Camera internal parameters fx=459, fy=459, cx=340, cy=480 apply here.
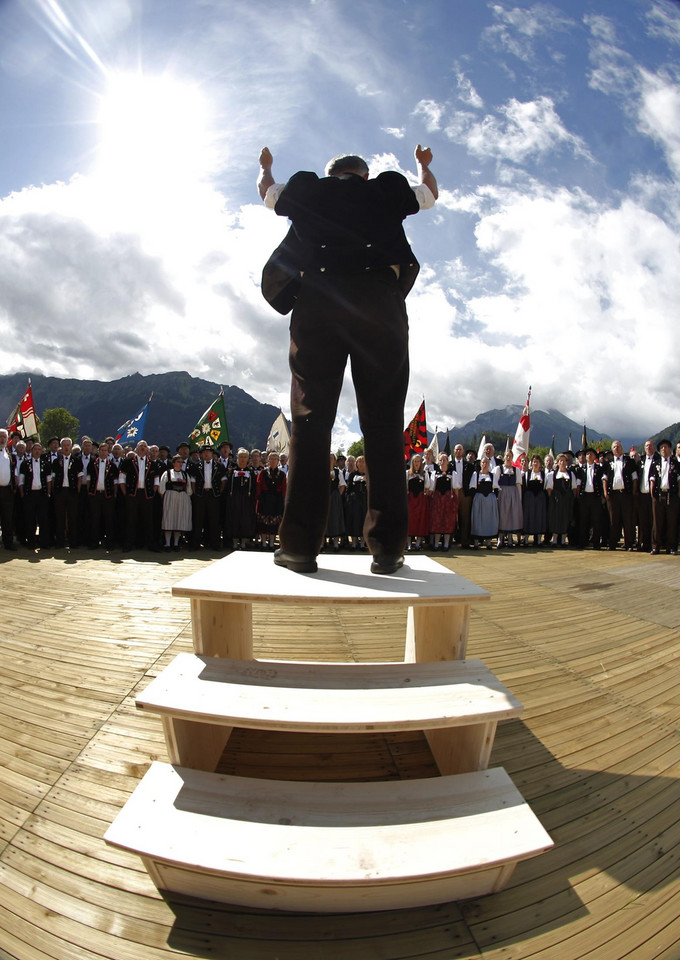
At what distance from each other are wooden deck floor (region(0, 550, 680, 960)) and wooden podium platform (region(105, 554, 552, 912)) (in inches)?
3.6

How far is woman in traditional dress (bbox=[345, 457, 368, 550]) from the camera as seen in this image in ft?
32.0

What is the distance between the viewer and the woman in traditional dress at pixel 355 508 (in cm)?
974

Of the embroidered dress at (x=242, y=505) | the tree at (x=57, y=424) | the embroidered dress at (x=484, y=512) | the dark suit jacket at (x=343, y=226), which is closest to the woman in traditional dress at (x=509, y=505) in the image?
the embroidered dress at (x=484, y=512)

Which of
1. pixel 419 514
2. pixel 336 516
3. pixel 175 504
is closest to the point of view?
pixel 175 504

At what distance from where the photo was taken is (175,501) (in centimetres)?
900

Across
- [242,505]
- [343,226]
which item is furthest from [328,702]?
[242,505]

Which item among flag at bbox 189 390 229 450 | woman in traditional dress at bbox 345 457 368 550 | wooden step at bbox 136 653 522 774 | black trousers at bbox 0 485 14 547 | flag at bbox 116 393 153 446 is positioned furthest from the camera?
flag at bbox 189 390 229 450

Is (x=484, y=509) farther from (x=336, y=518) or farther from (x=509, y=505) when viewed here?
(x=336, y=518)

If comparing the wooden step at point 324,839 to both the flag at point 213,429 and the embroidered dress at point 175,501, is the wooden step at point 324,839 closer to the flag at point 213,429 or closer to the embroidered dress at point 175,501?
A: the embroidered dress at point 175,501

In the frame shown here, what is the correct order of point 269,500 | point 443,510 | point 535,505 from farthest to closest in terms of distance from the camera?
point 535,505, point 443,510, point 269,500

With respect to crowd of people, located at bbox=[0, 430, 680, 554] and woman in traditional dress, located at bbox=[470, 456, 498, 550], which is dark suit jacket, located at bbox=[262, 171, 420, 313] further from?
woman in traditional dress, located at bbox=[470, 456, 498, 550]

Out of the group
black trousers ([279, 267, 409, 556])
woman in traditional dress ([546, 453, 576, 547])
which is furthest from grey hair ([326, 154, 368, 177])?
woman in traditional dress ([546, 453, 576, 547])

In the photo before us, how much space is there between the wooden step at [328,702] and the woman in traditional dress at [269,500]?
24.3 feet

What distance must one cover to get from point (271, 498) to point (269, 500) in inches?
2.3
